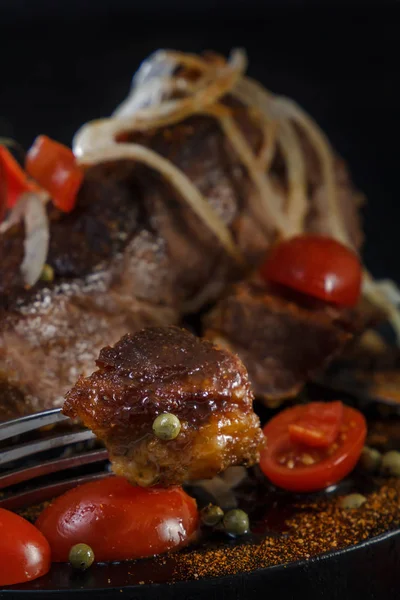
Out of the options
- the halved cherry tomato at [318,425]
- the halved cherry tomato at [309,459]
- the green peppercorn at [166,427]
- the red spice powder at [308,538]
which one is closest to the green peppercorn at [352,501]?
the red spice powder at [308,538]

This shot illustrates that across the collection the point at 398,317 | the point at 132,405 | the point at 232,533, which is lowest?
the point at 398,317

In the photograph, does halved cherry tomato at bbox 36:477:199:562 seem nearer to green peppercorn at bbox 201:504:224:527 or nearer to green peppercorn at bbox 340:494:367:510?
green peppercorn at bbox 201:504:224:527

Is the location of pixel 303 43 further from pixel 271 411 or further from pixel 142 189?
pixel 271 411

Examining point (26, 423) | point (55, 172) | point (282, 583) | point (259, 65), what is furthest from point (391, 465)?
point (259, 65)

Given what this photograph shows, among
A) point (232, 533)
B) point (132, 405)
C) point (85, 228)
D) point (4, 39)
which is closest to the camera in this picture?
point (132, 405)

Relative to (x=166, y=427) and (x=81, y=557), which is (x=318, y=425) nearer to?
(x=166, y=427)

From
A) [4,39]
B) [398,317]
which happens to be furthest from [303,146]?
[4,39]

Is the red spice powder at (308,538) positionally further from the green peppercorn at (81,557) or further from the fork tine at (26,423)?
the fork tine at (26,423)
